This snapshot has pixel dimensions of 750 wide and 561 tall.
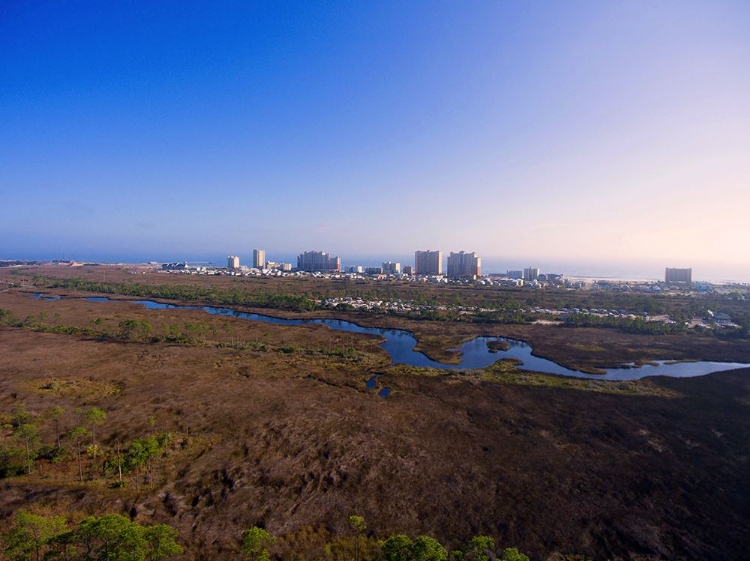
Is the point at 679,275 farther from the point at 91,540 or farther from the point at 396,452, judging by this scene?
the point at 91,540

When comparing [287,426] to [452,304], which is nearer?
[287,426]

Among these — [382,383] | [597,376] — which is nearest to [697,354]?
[597,376]

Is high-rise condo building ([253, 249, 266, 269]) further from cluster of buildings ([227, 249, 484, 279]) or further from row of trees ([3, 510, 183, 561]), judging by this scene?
row of trees ([3, 510, 183, 561])

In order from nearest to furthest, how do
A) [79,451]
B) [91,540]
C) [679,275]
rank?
1. [91,540]
2. [79,451]
3. [679,275]

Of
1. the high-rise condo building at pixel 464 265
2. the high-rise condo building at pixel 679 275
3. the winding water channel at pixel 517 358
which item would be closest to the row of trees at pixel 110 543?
the winding water channel at pixel 517 358

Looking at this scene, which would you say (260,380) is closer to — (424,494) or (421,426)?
(421,426)

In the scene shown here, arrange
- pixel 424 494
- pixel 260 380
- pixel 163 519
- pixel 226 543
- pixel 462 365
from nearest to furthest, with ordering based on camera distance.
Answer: pixel 226 543 < pixel 163 519 < pixel 424 494 < pixel 260 380 < pixel 462 365

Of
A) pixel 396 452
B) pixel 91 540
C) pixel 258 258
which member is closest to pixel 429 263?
pixel 258 258
